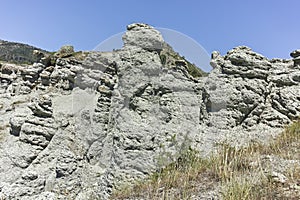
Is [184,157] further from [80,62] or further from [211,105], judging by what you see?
[80,62]

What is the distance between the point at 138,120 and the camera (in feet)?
25.5

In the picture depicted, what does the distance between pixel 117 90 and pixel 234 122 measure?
3.22m

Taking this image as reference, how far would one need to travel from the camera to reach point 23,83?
13969 mm

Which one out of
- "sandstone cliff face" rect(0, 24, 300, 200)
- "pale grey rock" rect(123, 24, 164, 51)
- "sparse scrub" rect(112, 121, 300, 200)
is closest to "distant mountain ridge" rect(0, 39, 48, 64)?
"sandstone cliff face" rect(0, 24, 300, 200)

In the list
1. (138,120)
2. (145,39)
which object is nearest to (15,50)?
(145,39)

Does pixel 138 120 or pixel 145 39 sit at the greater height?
pixel 145 39

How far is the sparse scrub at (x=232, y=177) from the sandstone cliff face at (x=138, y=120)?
683 mm

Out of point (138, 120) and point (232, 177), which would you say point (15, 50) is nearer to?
point (138, 120)

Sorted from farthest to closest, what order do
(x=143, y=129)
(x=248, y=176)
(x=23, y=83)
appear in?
(x=23, y=83) → (x=143, y=129) → (x=248, y=176)

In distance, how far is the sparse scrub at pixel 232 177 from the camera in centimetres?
Answer: 383

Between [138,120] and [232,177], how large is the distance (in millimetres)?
3677

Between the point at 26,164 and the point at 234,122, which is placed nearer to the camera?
the point at 234,122

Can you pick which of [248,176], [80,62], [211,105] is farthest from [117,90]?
[248,176]

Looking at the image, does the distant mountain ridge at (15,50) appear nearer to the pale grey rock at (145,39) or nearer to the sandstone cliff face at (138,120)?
the sandstone cliff face at (138,120)
